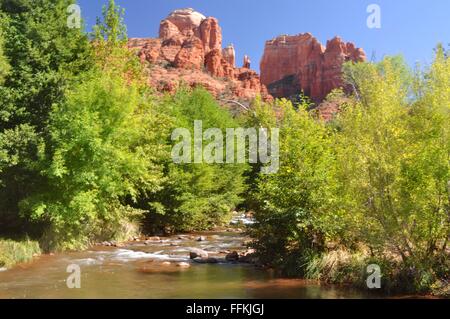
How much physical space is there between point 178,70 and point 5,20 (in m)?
87.7

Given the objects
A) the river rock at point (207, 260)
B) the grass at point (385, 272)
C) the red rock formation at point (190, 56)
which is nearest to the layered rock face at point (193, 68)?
the red rock formation at point (190, 56)

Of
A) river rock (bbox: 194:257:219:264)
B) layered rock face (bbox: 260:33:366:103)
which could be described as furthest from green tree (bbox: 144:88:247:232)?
layered rock face (bbox: 260:33:366:103)

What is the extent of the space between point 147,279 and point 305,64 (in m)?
135

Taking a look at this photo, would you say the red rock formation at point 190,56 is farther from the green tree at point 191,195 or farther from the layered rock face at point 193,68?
the green tree at point 191,195

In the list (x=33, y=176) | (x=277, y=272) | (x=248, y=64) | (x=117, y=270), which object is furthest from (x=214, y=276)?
(x=248, y=64)

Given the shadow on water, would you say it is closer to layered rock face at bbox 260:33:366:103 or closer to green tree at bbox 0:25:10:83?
green tree at bbox 0:25:10:83

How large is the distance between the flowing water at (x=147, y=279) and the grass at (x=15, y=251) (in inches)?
13.6

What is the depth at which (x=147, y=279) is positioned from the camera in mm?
14000

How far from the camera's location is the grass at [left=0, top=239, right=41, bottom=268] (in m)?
15.3

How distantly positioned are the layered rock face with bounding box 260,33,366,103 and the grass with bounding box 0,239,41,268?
344 feet

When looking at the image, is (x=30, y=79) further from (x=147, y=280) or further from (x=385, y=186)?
(x=385, y=186)

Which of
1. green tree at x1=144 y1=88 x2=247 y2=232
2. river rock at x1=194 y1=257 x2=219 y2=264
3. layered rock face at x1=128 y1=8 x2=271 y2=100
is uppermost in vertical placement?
layered rock face at x1=128 y1=8 x2=271 y2=100

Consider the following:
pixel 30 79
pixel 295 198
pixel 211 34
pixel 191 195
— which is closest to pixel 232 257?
pixel 295 198

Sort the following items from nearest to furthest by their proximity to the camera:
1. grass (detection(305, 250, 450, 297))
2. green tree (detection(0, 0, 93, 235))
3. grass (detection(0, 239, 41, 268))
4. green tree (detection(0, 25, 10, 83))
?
grass (detection(305, 250, 450, 297)), grass (detection(0, 239, 41, 268)), green tree (detection(0, 25, 10, 83)), green tree (detection(0, 0, 93, 235))
